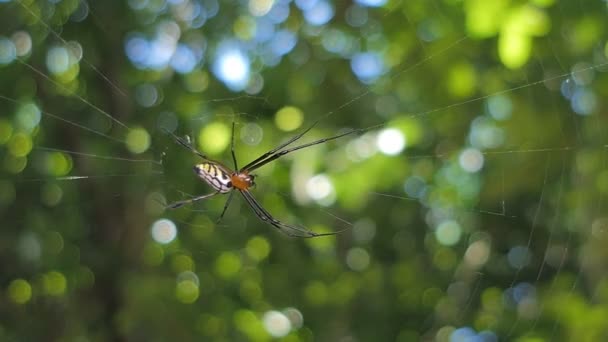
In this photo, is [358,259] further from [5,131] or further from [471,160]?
[5,131]

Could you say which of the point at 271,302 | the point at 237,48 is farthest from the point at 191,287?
the point at 237,48

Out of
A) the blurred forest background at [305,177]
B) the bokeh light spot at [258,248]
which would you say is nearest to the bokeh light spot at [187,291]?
the blurred forest background at [305,177]

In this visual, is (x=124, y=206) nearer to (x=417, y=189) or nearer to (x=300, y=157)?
(x=300, y=157)

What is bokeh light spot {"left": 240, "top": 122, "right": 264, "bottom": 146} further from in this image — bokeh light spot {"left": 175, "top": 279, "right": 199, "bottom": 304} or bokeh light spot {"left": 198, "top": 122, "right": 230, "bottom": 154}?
bokeh light spot {"left": 175, "top": 279, "right": 199, "bottom": 304}

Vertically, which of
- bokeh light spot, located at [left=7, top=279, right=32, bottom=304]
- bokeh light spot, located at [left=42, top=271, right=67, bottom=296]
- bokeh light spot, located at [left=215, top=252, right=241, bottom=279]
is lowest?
bokeh light spot, located at [left=7, top=279, right=32, bottom=304]

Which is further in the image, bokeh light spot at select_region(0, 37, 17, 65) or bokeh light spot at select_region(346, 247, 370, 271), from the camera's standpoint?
bokeh light spot at select_region(346, 247, 370, 271)

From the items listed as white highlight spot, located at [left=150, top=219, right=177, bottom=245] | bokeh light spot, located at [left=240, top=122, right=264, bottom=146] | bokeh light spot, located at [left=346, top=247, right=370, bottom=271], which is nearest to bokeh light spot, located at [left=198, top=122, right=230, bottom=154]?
bokeh light spot, located at [left=240, top=122, right=264, bottom=146]

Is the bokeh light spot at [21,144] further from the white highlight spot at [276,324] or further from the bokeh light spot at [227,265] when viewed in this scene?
the white highlight spot at [276,324]

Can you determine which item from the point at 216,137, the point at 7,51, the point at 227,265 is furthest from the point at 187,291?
the point at 7,51
